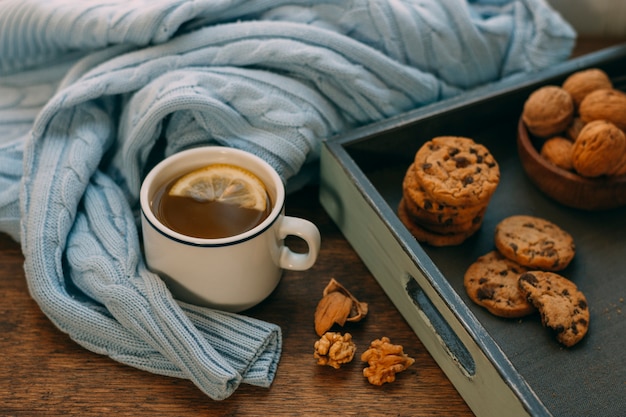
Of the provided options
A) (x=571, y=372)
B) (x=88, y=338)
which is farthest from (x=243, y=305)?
(x=571, y=372)

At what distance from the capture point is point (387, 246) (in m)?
0.67

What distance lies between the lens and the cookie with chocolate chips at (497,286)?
0.67 metres

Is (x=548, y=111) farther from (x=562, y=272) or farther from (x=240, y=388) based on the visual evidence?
(x=240, y=388)

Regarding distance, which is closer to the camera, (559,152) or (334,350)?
(334,350)

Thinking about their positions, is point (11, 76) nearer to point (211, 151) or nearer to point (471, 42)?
point (211, 151)

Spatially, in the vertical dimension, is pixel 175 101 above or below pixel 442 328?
above

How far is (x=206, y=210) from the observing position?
2.14ft

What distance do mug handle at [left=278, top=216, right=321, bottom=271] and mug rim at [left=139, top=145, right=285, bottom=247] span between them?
19mm

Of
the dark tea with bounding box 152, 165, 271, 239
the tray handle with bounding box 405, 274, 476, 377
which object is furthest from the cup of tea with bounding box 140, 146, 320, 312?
the tray handle with bounding box 405, 274, 476, 377

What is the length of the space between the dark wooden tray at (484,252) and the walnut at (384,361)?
0.03m

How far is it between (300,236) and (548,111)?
0.33 meters

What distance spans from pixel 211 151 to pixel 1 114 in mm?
310

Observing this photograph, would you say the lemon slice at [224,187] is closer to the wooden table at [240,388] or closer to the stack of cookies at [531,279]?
the wooden table at [240,388]

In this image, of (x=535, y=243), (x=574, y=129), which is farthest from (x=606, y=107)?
(x=535, y=243)
